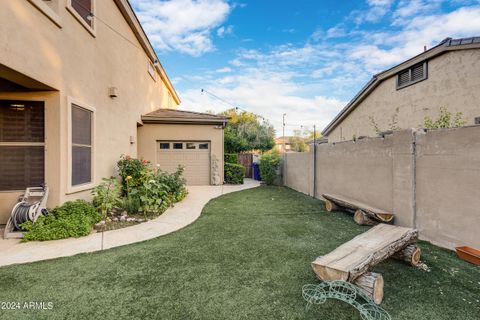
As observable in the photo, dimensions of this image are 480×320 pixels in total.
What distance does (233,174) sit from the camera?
1234 centimetres

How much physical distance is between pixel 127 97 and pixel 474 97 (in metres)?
10.5

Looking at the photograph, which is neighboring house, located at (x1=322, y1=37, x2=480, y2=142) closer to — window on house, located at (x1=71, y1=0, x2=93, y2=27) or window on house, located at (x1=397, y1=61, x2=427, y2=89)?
window on house, located at (x1=397, y1=61, x2=427, y2=89)

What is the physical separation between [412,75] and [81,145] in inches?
415

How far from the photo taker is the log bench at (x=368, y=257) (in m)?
2.35

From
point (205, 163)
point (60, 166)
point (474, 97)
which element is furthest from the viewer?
point (205, 163)

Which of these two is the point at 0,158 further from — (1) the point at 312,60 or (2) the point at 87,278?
(1) the point at 312,60

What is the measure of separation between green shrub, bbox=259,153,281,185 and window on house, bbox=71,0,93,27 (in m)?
8.94

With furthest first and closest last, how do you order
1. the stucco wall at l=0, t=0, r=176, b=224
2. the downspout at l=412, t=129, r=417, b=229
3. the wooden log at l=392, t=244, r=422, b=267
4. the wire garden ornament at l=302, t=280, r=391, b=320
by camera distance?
the downspout at l=412, t=129, r=417, b=229, the stucco wall at l=0, t=0, r=176, b=224, the wooden log at l=392, t=244, r=422, b=267, the wire garden ornament at l=302, t=280, r=391, b=320

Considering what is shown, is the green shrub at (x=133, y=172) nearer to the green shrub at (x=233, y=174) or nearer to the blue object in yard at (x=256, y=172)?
the green shrub at (x=233, y=174)

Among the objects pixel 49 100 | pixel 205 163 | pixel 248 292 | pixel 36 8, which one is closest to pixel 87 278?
pixel 248 292

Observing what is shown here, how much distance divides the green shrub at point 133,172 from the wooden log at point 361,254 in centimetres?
566

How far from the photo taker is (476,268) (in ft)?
10.3

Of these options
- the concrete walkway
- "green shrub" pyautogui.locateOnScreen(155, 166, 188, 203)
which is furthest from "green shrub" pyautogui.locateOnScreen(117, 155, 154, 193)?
the concrete walkway

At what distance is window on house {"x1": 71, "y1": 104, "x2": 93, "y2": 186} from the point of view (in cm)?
516
